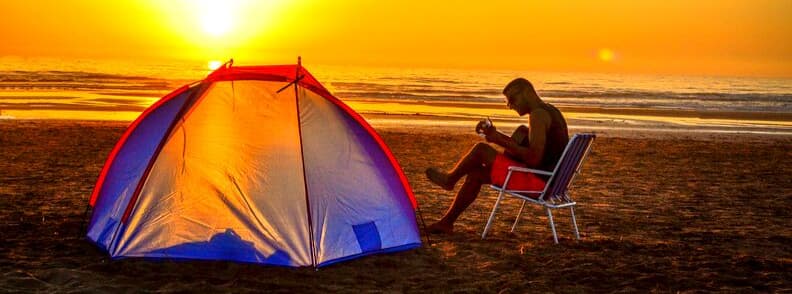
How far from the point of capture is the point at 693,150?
1652cm

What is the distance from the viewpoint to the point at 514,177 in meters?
7.07

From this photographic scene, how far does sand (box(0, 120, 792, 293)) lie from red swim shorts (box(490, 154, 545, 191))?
0.53m

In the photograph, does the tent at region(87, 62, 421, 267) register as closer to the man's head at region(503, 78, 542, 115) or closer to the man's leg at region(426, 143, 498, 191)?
the man's leg at region(426, 143, 498, 191)

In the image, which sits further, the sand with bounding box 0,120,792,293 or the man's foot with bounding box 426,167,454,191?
the man's foot with bounding box 426,167,454,191

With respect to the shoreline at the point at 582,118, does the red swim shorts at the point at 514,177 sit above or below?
above

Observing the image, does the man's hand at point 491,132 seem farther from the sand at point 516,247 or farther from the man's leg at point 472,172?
the sand at point 516,247

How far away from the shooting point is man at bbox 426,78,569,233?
687 centimetres

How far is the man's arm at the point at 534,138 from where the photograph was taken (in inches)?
269

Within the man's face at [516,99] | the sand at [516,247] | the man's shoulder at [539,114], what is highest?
the man's face at [516,99]

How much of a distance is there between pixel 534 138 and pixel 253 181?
2.35 m

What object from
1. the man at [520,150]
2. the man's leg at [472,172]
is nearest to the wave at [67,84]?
the man's leg at [472,172]

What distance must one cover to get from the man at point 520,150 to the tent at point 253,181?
2.71 feet

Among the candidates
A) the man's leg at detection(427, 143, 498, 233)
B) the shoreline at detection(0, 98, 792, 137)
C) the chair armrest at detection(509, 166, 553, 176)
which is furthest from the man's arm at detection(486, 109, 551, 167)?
the shoreline at detection(0, 98, 792, 137)

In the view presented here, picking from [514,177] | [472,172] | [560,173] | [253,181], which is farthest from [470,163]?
[253,181]
